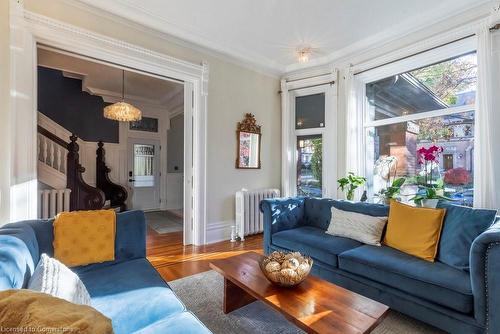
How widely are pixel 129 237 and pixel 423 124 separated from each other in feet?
11.7

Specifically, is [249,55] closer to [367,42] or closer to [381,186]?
[367,42]

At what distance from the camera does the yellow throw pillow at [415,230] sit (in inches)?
82.0

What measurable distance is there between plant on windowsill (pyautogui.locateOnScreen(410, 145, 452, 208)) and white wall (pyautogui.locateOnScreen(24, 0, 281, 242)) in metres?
2.26

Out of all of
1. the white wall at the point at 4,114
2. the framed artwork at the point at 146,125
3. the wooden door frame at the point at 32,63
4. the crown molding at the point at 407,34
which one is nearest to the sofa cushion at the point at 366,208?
the crown molding at the point at 407,34

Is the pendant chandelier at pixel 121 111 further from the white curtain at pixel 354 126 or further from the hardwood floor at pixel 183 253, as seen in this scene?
the white curtain at pixel 354 126

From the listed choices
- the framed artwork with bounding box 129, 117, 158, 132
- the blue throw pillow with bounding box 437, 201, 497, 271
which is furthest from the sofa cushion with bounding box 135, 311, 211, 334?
the framed artwork with bounding box 129, 117, 158, 132

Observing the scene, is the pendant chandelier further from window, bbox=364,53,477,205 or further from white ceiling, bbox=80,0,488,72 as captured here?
window, bbox=364,53,477,205

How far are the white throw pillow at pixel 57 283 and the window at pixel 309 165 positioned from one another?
12.2ft

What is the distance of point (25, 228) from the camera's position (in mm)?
1606

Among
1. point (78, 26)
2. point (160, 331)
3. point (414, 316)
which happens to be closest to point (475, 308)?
point (414, 316)

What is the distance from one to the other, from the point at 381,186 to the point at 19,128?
4.36m

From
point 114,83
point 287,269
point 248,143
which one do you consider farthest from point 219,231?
point 114,83

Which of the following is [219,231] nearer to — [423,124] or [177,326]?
[177,326]

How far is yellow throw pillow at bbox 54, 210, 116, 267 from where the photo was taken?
1764 millimetres
